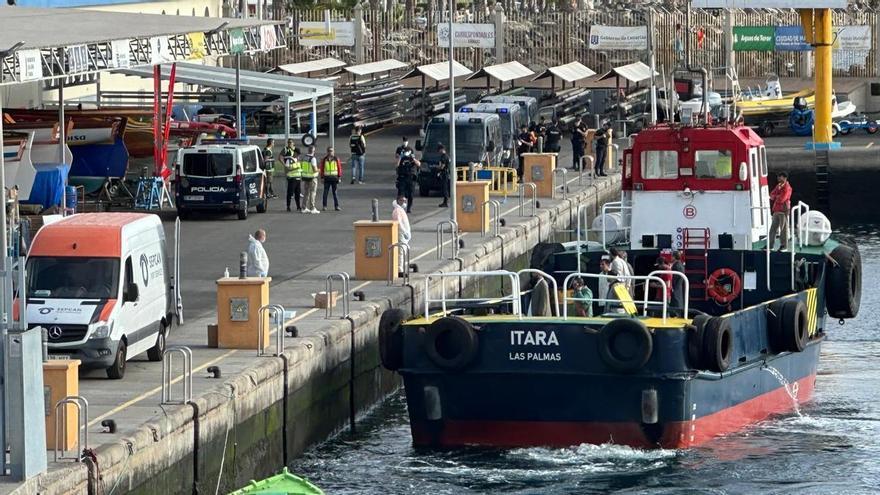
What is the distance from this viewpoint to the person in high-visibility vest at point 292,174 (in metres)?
42.4

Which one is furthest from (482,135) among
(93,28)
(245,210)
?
(93,28)

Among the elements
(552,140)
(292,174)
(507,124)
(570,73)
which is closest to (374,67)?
(570,73)

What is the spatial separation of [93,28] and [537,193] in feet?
57.3

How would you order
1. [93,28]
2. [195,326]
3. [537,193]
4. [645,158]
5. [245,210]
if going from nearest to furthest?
[195,326] < [645,158] < [93,28] < [245,210] < [537,193]

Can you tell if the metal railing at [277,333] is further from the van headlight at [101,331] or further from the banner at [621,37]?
the banner at [621,37]

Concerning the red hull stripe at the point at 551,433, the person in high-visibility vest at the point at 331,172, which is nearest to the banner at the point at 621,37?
the person in high-visibility vest at the point at 331,172

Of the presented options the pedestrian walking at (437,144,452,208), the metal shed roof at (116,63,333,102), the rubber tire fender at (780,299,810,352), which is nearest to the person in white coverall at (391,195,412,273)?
the rubber tire fender at (780,299,810,352)

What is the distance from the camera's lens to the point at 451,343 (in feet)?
76.5

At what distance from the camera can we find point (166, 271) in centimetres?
2527

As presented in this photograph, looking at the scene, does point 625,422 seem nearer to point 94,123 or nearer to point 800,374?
point 800,374

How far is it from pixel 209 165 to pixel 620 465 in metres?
19.3

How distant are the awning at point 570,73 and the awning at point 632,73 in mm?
640

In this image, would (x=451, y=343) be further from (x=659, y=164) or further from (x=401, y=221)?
(x=401, y=221)

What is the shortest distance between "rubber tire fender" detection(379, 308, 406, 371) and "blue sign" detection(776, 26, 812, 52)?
146ft
